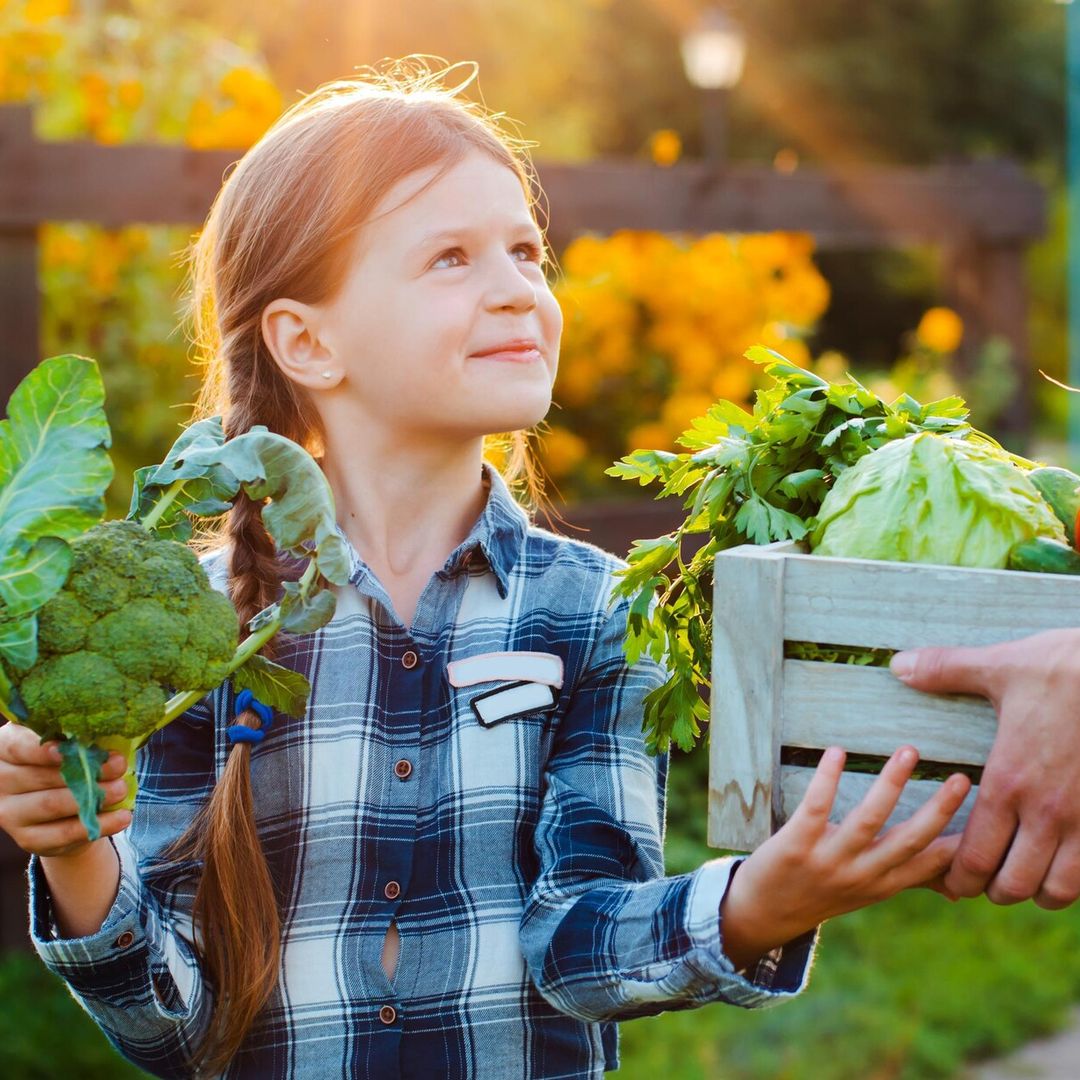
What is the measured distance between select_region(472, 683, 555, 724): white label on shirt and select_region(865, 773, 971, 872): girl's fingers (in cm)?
60

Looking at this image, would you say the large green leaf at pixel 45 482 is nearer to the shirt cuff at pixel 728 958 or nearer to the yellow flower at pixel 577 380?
the shirt cuff at pixel 728 958

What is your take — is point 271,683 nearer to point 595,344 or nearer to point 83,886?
point 83,886

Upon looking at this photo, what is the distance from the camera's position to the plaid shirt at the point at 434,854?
176cm

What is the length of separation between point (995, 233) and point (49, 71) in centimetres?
492

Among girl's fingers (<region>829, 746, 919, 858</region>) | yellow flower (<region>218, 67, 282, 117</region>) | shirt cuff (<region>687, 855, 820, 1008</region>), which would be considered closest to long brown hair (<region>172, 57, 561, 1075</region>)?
shirt cuff (<region>687, 855, 820, 1008</region>)

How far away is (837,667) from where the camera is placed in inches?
56.9

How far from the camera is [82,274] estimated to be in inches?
211

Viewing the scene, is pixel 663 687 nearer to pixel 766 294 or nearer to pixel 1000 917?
pixel 1000 917

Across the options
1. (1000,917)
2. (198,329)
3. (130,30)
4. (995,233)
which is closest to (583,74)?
(995,233)

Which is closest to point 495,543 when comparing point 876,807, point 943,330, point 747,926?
point 747,926

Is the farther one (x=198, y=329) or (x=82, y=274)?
(x=82, y=274)

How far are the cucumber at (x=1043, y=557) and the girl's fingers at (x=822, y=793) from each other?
28 centimetres

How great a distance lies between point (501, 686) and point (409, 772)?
17cm

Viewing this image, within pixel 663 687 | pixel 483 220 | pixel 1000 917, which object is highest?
pixel 483 220
